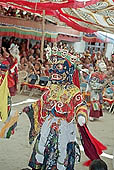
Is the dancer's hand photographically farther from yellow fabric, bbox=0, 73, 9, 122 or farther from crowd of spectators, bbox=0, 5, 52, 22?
crowd of spectators, bbox=0, 5, 52, 22

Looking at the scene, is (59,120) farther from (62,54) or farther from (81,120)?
(62,54)

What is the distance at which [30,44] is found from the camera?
59.7ft

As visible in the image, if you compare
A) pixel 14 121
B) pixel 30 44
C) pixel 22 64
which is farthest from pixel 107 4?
pixel 30 44

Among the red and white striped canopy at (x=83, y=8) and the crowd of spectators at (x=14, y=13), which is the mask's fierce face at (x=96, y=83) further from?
the crowd of spectators at (x=14, y=13)

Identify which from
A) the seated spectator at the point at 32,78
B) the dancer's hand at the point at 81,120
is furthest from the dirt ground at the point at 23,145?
the seated spectator at the point at 32,78

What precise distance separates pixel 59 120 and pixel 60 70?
57cm

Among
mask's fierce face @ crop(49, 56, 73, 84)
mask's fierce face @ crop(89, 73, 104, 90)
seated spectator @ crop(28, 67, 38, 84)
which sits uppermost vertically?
mask's fierce face @ crop(49, 56, 73, 84)

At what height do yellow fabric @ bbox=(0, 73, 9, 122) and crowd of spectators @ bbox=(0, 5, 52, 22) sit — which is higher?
crowd of spectators @ bbox=(0, 5, 52, 22)

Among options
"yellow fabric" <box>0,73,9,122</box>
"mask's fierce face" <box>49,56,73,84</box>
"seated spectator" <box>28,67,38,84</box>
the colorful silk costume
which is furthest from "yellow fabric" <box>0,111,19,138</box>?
"seated spectator" <box>28,67,38,84</box>

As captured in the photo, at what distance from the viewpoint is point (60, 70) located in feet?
13.3

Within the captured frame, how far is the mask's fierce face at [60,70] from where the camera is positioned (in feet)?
13.3

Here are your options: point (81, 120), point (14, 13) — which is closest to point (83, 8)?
point (81, 120)

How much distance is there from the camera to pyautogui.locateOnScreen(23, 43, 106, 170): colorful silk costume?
399 centimetres

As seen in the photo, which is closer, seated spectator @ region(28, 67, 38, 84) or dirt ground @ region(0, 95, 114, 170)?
dirt ground @ region(0, 95, 114, 170)
